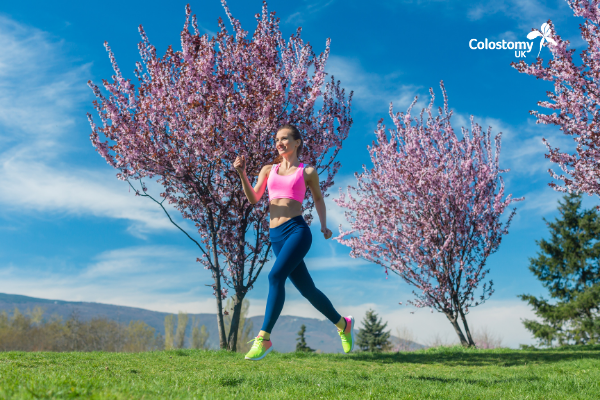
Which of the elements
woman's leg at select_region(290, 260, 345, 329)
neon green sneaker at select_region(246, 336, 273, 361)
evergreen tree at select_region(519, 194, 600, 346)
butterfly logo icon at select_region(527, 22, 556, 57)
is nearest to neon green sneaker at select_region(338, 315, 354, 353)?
woman's leg at select_region(290, 260, 345, 329)

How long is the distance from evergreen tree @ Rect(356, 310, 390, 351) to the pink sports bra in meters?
28.2

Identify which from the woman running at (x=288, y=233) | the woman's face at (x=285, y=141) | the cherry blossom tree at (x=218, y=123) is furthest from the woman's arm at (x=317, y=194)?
the cherry blossom tree at (x=218, y=123)

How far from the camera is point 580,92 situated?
10102 mm

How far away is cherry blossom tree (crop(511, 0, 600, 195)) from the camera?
10.1m

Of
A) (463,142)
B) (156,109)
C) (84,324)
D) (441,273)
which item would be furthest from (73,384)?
(84,324)

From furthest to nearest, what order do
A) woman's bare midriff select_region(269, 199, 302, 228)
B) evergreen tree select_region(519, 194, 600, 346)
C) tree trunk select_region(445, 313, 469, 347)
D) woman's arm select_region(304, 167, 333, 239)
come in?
evergreen tree select_region(519, 194, 600, 346), tree trunk select_region(445, 313, 469, 347), woman's arm select_region(304, 167, 333, 239), woman's bare midriff select_region(269, 199, 302, 228)

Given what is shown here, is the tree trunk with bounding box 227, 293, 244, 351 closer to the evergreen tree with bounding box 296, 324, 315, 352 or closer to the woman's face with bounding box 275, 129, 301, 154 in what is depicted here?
the woman's face with bounding box 275, 129, 301, 154

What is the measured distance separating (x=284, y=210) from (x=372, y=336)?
28.5 metres

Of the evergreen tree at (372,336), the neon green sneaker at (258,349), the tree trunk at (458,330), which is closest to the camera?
the neon green sneaker at (258,349)

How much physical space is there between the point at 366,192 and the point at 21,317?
119ft

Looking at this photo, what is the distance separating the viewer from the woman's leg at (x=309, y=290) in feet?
16.2

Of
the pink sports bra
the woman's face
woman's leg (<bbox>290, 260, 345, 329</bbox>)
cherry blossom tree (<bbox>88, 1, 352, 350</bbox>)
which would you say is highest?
cherry blossom tree (<bbox>88, 1, 352, 350</bbox>)

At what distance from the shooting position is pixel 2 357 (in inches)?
299

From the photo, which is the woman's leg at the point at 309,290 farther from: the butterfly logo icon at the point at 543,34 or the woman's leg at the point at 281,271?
the butterfly logo icon at the point at 543,34
